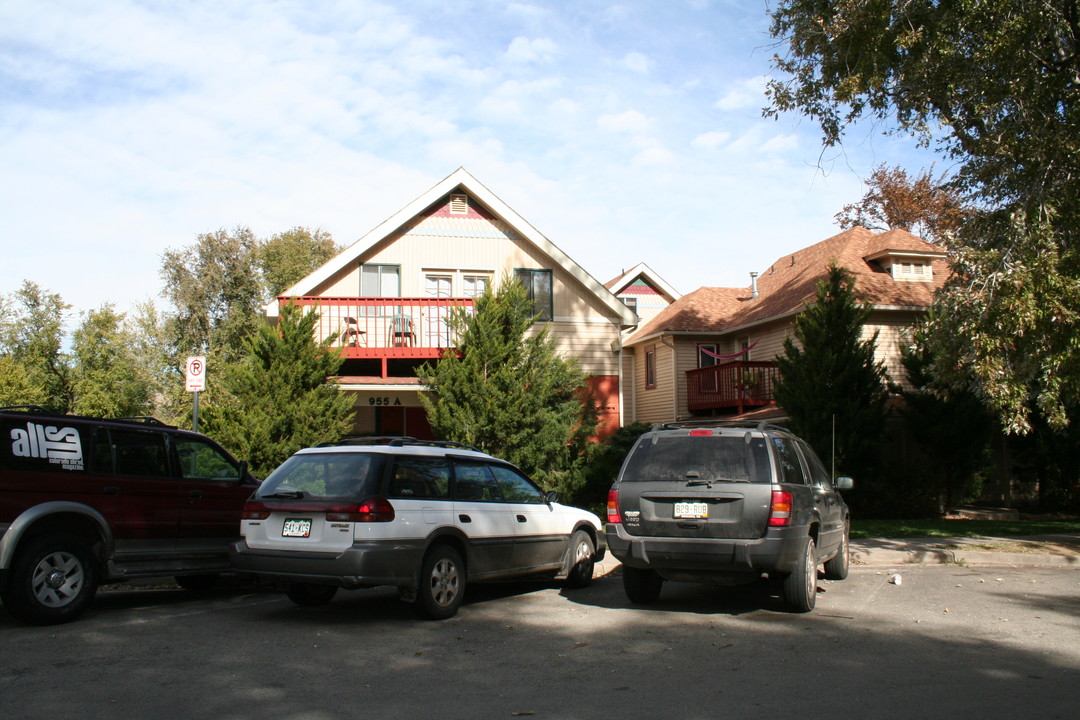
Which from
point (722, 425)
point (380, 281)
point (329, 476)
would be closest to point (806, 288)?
point (380, 281)

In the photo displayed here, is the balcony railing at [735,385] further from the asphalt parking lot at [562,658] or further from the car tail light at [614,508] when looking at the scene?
the car tail light at [614,508]

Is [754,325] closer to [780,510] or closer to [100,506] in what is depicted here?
[780,510]

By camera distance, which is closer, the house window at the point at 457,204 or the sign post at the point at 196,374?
the sign post at the point at 196,374

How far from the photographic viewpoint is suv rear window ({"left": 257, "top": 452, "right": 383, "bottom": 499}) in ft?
27.1

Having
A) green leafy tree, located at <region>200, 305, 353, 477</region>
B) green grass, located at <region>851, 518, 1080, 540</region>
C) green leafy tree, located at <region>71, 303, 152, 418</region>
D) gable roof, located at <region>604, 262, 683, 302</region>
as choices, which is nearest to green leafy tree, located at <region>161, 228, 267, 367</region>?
green leafy tree, located at <region>71, 303, 152, 418</region>

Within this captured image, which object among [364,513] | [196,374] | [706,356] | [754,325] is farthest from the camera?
[706,356]

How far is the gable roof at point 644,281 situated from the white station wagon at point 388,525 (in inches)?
1245

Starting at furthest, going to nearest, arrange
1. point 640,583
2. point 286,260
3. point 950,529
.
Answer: point 286,260
point 950,529
point 640,583

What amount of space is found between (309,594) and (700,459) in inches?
164

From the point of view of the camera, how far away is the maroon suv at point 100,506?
7.93m

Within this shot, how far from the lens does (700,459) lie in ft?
29.0

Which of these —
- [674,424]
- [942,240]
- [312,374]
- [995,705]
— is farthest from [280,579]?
[942,240]

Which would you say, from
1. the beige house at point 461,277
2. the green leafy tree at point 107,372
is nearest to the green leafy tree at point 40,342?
the green leafy tree at point 107,372

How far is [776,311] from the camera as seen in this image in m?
26.3
